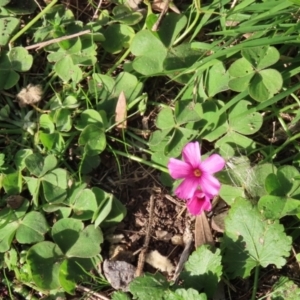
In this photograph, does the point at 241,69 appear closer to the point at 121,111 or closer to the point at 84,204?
the point at 121,111

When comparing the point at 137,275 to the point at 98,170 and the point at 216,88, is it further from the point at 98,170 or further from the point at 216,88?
the point at 216,88

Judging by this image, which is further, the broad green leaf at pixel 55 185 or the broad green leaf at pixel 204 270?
the broad green leaf at pixel 55 185

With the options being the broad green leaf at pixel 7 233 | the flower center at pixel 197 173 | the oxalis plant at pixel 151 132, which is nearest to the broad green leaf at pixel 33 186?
the oxalis plant at pixel 151 132

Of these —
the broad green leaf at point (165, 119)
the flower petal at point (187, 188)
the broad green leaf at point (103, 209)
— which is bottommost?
the broad green leaf at point (103, 209)

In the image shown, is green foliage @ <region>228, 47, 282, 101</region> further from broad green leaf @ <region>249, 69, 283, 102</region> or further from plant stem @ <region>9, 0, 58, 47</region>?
plant stem @ <region>9, 0, 58, 47</region>

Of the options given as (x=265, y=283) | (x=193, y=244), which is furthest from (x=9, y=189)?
(x=265, y=283)

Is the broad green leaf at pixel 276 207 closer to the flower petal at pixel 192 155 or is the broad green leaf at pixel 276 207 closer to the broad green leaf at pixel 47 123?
the flower petal at pixel 192 155

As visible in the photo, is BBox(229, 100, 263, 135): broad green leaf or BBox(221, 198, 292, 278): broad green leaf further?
BBox(229, 100, 263, 135): broad green leaf

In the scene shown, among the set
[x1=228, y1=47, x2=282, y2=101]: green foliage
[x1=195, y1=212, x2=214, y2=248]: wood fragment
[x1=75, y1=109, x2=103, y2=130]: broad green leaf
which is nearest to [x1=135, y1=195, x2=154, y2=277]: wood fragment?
[x1=195, y1=212, x2=214, y2=248]: wood fragment
